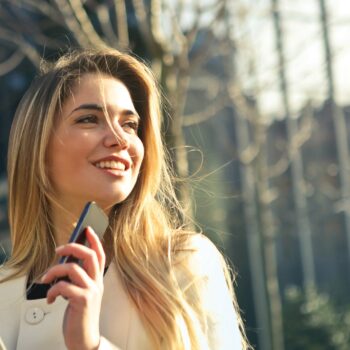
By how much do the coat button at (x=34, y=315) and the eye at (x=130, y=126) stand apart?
19.8 inches

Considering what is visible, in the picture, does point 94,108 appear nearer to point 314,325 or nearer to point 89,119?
point 89,119

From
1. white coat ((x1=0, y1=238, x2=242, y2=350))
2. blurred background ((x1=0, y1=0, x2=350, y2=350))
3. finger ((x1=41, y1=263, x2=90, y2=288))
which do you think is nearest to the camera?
finger ((x1=41, y1=263, x2=90, y2=288))

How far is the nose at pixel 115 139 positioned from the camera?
2.27 m

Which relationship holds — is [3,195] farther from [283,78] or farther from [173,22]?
[173,22]

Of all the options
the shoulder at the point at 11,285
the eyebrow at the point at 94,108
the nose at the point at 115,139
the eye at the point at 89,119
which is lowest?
the shoulder at the point at 11,285

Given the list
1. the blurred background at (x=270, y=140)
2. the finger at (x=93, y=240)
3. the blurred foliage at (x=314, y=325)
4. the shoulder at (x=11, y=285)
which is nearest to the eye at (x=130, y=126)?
the shoulder at (x=11, y=285)

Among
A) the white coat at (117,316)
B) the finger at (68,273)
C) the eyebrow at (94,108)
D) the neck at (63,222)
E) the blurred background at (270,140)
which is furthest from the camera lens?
the blurred background at (270,140)

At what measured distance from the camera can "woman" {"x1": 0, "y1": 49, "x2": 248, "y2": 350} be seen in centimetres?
222

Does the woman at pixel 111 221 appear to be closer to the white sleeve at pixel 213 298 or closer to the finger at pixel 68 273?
the white sleeve at pixel 213 298

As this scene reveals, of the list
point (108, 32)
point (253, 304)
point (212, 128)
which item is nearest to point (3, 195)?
point (212, 128)

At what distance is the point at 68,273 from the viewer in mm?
1754

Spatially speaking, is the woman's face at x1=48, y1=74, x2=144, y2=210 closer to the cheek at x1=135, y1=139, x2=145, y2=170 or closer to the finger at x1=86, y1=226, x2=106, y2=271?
the cheek at x1=135, y1=139, x2=145, y2=170

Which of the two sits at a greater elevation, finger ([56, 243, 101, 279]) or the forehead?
the forehead

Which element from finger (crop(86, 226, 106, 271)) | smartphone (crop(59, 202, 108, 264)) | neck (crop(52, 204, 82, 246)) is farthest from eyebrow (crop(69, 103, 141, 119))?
finger (crop(86, 226, 106, 271))
